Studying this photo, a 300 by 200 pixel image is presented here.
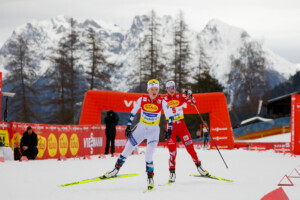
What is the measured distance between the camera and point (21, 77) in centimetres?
3903

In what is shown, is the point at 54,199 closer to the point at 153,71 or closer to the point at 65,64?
the point at 65,64

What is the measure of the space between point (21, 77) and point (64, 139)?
25817 millimetres

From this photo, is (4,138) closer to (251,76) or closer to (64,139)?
(64,139)

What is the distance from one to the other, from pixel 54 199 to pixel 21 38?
3706 centimetres

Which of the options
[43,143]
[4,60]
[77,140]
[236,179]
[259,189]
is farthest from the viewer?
[4,60]

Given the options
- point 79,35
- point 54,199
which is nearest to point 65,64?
point 79,35

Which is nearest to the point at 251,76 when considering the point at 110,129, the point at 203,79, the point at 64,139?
the point at 203,79

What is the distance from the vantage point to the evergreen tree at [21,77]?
127ft

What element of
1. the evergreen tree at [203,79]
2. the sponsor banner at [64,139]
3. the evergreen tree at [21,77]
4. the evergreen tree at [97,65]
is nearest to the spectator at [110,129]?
the sponsor banner at [64,139]

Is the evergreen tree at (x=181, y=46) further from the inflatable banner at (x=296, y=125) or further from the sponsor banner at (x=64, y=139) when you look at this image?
the inflatable banner at (x=296, y=125)

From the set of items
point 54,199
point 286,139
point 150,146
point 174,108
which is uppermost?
point 174,108

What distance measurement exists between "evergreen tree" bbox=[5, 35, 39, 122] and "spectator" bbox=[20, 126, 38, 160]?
2631 cm

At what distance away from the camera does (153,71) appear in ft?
151

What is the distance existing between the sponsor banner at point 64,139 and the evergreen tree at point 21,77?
73.2 feet
